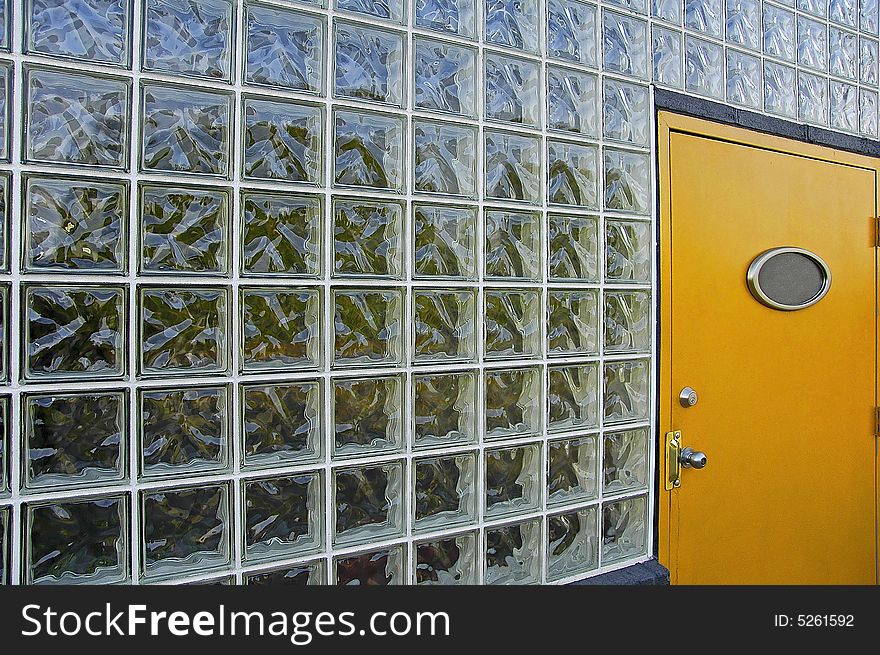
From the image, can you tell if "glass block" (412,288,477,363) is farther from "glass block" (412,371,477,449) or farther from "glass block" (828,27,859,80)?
"glass block" (828,27,859,80)

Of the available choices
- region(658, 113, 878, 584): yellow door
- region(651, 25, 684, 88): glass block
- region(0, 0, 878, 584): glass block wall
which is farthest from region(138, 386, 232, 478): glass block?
region(651, 25, 684, 88): glass block

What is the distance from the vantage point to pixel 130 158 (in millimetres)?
1263

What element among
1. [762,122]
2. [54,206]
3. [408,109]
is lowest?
[54,206]

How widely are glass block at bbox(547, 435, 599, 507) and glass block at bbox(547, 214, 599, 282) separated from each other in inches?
18.6

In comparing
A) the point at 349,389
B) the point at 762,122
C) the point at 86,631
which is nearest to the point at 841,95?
the point at 762,122

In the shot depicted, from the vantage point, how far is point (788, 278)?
2.13m

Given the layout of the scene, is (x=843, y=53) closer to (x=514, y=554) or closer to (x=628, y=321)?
(x=628, y=321)

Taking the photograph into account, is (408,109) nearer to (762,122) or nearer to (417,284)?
(417,284)

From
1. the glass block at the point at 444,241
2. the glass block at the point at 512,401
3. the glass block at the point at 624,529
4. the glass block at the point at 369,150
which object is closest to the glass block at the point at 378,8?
the glass block at the point at 369,150

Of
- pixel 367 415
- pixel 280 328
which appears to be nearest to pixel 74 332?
pixel 280 328

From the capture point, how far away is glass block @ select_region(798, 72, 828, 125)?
2180 millimetres

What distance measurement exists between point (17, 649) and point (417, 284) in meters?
1.15

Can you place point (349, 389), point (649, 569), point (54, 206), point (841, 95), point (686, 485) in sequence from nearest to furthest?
point (54, 206)
point (349, 389)
point (649, 569)
point (686, 485)
point (841, 95)

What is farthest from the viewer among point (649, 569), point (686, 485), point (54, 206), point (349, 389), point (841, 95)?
point (841, 95)
